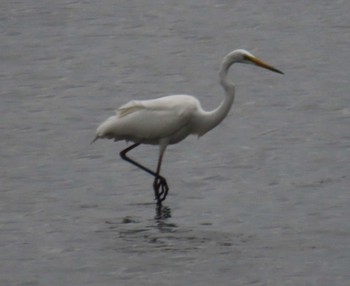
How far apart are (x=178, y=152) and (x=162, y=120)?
7.03 ft

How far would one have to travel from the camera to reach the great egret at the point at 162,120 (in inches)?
661

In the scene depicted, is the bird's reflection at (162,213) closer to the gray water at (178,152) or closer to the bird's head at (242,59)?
the gray water at (178,152)

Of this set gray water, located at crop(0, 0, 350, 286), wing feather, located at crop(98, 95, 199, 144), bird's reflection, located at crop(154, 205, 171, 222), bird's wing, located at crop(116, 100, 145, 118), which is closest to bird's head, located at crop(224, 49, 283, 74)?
wing feather, located at crop(98, 95, 199, 144)

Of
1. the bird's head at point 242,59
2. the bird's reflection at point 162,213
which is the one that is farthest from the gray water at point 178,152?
the bird's head at point 242,59

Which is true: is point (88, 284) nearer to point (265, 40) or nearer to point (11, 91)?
point (11, 91)

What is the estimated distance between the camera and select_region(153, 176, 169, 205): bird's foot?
54.6 feet

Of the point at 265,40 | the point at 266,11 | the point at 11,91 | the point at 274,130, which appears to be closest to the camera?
the point at 274,130

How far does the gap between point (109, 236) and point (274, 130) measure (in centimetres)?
514

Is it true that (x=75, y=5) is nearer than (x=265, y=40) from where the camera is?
No

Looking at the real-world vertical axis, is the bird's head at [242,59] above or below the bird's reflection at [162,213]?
above

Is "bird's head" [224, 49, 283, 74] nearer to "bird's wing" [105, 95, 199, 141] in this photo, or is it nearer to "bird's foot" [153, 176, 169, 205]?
"bird's wing" [105, 95, 199, 141]

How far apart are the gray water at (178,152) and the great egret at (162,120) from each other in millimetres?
561

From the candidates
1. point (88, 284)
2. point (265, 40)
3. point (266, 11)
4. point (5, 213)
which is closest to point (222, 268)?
point (88, 284)

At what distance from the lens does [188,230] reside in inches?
607
